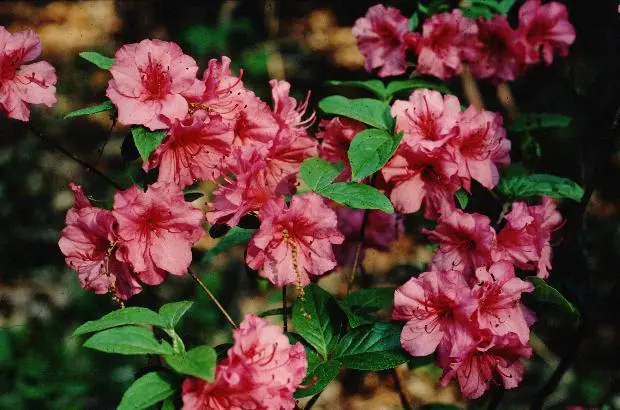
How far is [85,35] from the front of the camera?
3119 mm

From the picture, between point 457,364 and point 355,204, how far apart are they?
297mm

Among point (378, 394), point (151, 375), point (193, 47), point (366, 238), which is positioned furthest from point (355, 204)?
point (193, 47)

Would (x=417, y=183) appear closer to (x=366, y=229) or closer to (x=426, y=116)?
(x=426, y=116)

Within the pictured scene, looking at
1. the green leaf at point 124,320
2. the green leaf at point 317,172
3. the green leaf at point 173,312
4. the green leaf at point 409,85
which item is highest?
the green leaf at point 317,172

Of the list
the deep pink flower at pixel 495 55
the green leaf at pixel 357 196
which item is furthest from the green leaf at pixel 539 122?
the green leaf at pixel 357 196

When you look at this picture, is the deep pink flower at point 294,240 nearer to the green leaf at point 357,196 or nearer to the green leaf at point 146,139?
the green leaf at point 357,196

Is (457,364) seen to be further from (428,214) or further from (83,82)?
(83,82)

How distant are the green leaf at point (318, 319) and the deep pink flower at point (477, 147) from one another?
0.32 metres

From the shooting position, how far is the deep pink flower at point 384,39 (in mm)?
1657

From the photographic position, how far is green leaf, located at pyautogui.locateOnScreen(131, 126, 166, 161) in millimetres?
1193

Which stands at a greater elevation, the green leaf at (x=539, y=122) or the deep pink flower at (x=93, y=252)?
the deep pink flower at (x=93, y=252)

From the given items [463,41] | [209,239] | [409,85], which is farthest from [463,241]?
[209,239]

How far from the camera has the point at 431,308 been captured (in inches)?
49.3

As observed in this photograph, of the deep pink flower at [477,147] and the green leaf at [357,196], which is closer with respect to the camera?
the green leaf at [357,196]
